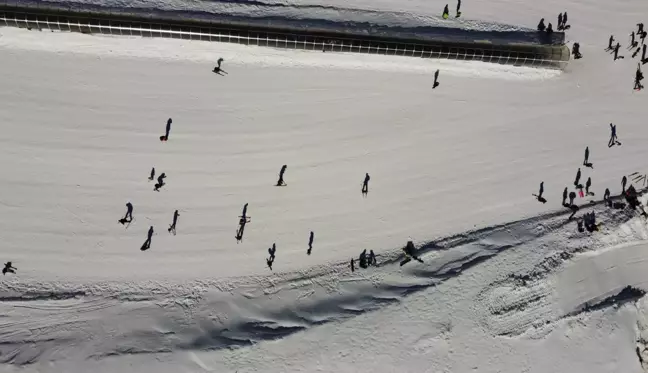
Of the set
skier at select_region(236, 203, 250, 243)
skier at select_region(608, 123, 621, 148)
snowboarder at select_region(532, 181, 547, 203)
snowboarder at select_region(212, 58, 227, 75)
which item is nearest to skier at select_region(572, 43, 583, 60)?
skier at select_region(608, 123, 621, 148)

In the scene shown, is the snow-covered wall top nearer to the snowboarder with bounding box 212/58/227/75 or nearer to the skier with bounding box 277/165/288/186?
the snowboarder with bounding box 212/58/227/75

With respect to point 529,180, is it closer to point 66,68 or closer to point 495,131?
point 495,131

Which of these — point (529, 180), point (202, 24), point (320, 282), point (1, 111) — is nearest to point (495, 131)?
point (529, 180)

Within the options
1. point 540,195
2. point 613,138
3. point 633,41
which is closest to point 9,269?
point 540,195

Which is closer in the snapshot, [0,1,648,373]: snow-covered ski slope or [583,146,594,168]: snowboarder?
[0,1,648,373]: snow-covered ski slope

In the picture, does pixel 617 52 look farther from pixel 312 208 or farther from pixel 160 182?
pixel 160 182

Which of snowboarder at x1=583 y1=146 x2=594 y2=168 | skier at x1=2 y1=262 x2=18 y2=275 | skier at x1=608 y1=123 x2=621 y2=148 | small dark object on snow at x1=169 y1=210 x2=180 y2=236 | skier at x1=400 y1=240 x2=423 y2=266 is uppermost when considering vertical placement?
skier at x1=608 y1=123 x2=621 y2=148

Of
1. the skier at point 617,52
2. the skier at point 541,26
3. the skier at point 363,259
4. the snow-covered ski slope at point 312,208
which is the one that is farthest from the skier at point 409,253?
the skier at point 617,52

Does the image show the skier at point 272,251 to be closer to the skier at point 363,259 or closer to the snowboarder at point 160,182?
the skier at point 363,259
